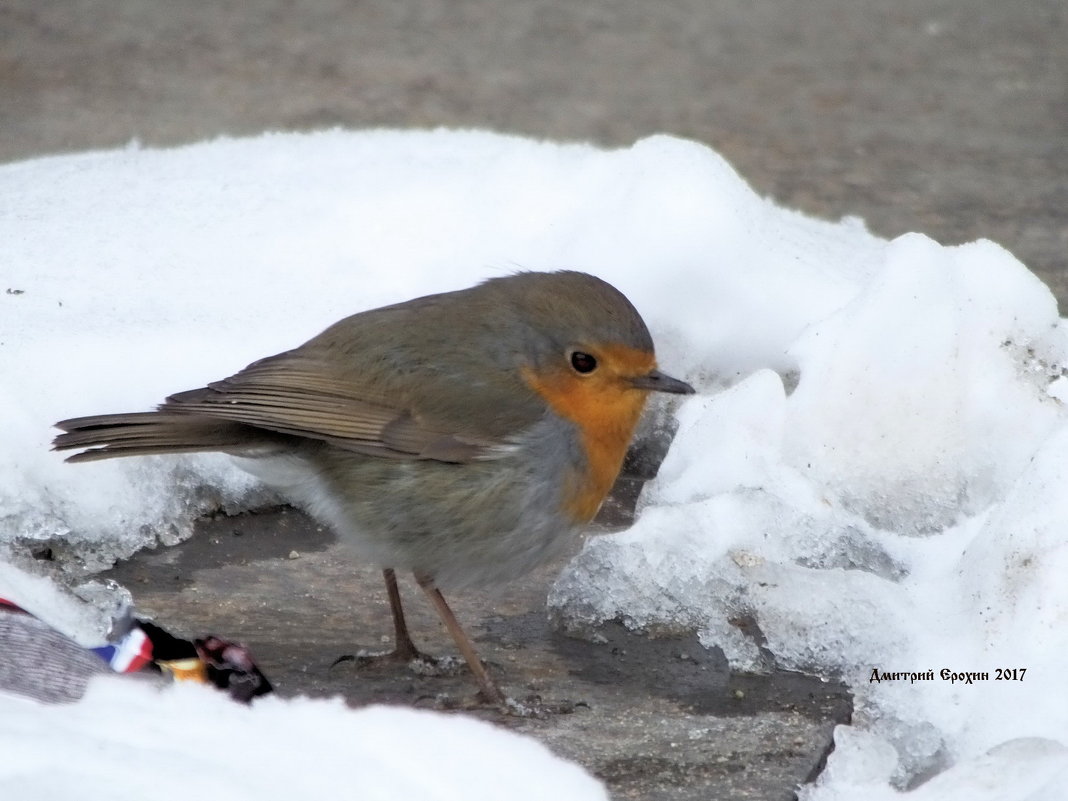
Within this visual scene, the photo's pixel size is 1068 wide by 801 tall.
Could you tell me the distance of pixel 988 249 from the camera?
15.6 feet

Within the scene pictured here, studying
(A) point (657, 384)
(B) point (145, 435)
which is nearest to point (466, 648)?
(A) point (657, 384)

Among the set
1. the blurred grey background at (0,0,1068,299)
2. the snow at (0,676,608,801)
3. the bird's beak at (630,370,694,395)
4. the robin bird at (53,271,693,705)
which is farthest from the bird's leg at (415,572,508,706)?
the blurred grey background at (0,0,1068,299)

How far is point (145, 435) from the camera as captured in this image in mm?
3693

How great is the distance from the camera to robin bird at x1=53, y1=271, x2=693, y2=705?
3.58 meters

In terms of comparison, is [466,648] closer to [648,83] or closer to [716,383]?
[716,383]

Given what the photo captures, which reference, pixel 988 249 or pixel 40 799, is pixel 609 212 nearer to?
pixel 988 249

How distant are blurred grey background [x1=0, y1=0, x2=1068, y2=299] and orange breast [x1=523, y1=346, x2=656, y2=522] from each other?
11.8ft

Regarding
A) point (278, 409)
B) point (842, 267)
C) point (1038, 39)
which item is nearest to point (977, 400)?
point (842, 267)

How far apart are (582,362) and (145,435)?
976 mm

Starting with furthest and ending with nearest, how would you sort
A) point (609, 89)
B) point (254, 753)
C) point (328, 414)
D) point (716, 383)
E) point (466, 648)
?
1. point (609, 89)
2. point (716, 383)
3. point (328, 414)
4. point (466, 648)
5. point (254, 753)

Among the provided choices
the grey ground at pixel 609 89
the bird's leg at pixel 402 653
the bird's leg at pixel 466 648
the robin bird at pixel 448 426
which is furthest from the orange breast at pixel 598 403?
the grey ground at pixel 609 89

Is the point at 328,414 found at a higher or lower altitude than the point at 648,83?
lower

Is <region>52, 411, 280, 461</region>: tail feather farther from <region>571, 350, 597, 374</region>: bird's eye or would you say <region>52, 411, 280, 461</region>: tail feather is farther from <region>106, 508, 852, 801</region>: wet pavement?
<region>571, 350, 597, 374</region>: bird's eye

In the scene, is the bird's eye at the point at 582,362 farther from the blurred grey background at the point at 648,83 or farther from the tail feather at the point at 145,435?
the blurred grey background at the point at 648,83
